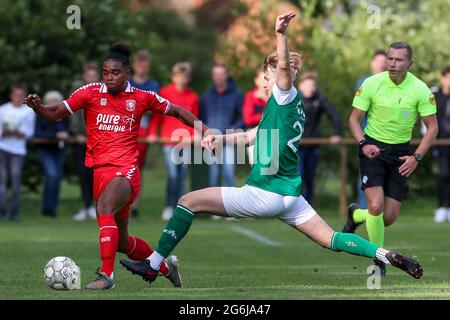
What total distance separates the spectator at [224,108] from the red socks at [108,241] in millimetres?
9421

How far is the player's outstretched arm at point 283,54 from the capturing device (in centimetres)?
887

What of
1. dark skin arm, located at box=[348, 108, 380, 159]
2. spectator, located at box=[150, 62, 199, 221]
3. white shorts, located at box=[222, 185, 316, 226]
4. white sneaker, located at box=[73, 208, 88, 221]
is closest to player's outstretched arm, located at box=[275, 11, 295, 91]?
white shorts, located at box=[222, 185, 316, 226]

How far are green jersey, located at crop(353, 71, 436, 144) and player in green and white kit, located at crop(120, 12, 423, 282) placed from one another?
1.86 metres

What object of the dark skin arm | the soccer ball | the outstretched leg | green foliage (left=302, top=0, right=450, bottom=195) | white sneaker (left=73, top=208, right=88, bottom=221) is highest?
green foliage (left=302, top=0, right=450, bottom=195)

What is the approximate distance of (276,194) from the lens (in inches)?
362

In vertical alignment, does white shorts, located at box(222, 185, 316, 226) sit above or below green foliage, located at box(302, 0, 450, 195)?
below

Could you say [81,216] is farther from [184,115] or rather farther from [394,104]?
[184,115]

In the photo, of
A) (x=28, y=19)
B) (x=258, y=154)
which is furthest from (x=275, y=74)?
(x=28, y=19)

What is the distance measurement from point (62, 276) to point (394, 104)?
3.71 m

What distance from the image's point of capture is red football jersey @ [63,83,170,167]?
9891 millimetres

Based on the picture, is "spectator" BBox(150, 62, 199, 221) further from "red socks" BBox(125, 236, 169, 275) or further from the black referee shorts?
"red socks" BBox(125, 236, 169, 275)

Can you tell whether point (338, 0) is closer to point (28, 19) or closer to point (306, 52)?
point (306, 52)

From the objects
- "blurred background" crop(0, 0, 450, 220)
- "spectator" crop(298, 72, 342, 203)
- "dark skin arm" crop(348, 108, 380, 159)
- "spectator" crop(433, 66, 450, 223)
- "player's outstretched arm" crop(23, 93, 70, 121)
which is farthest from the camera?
"blurred background" crop(0, 0, 450, 220)
